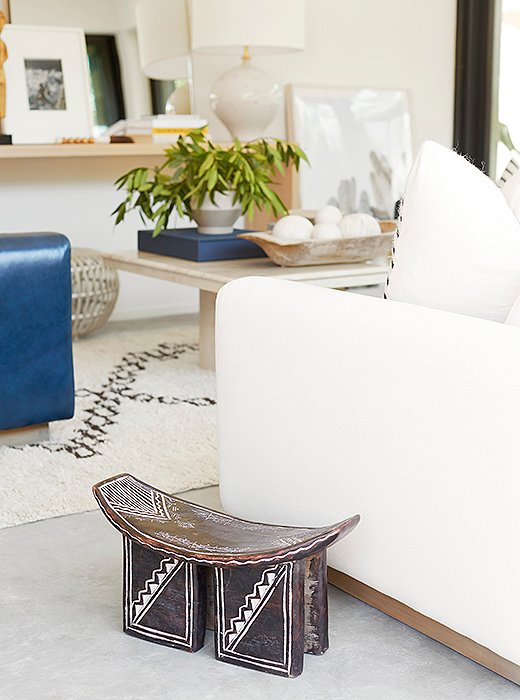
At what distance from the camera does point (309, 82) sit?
5.01 m

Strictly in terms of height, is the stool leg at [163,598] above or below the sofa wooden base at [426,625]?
above

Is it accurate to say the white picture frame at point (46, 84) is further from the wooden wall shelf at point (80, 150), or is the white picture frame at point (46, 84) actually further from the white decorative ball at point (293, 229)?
the white decorative ball at point (293, 229)

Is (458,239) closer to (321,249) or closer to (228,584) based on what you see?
(228,584)

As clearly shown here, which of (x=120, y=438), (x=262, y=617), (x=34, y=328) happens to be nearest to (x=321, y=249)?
(x=120, y=438)

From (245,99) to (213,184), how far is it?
1.43m

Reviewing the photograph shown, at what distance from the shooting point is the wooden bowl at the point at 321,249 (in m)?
3.10

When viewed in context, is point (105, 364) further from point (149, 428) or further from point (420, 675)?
point (420, 675)

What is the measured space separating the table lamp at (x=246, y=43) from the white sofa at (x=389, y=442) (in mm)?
2827

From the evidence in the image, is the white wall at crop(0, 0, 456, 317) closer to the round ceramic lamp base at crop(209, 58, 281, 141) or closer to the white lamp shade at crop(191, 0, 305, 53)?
the round ceramic lamp base at crop(209, 58, 281, 141)

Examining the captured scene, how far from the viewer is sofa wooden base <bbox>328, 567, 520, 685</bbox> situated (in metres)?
1.46

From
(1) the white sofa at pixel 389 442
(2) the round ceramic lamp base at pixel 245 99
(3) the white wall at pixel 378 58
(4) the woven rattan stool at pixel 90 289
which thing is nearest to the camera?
(1) the white sofa at pixel 389 442

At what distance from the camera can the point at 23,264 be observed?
2.46m

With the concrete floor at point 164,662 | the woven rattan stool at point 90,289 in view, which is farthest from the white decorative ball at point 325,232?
the concrete floor at point 164,662

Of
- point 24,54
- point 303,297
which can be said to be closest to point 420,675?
point 303,297
